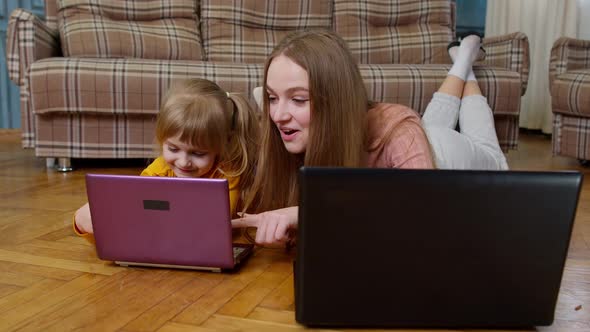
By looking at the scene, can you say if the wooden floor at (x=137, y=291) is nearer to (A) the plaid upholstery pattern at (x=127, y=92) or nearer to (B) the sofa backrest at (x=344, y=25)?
(A) the plaid upholstery pattern at (x=127, y=92)

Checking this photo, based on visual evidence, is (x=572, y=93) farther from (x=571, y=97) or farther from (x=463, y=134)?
(x=463, y=134)

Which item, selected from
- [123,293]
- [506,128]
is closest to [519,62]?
[506,128]

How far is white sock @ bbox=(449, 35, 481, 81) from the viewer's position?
1706mm

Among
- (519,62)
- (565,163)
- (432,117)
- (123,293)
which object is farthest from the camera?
(565,163)

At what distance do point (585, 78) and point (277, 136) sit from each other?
5.12 ft

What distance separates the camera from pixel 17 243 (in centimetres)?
108

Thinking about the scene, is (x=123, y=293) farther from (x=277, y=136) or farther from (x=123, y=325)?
(x=277, y=136)

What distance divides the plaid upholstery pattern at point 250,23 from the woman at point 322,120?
143 centimetres

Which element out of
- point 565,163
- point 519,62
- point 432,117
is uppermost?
point 519,62

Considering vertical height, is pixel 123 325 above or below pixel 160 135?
below

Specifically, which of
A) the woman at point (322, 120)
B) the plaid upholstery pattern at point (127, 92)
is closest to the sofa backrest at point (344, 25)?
the plaid upholstery pattern at point (127, 92)

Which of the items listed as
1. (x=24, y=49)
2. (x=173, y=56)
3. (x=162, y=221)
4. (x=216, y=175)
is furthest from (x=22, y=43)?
(x=162, y=221)

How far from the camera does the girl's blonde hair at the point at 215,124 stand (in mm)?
1021

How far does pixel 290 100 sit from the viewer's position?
932 mm
